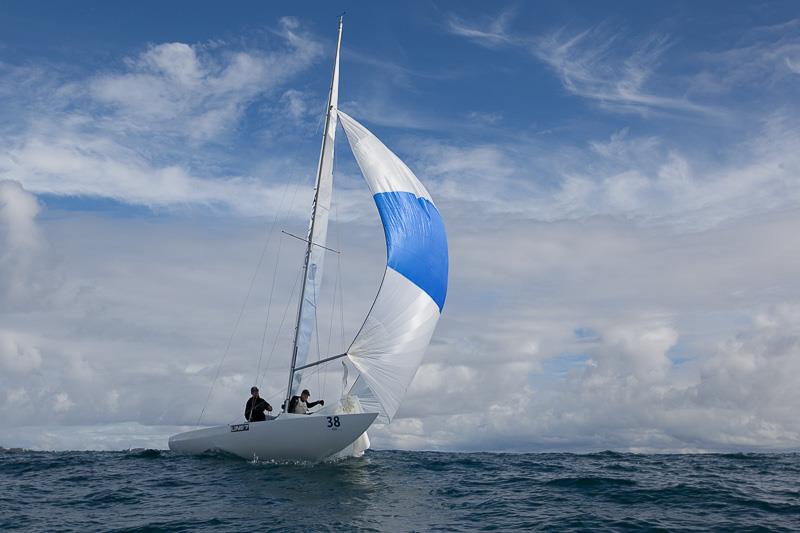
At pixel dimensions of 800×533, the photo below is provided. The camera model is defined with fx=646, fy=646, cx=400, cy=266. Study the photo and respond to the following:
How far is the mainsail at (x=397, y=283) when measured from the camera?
67.4 ft

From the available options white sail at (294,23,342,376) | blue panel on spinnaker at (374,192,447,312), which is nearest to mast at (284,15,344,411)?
white sail at (294,23,342,376)

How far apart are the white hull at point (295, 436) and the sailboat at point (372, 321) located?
0.03 meters

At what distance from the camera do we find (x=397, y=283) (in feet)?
69.7

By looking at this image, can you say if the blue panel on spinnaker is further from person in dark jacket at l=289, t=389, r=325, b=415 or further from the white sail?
person in dark jacket at l=289, t=389, r=325, b=415

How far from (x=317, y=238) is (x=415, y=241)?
13.4 feet

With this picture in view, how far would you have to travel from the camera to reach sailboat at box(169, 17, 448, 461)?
2041 centimetres

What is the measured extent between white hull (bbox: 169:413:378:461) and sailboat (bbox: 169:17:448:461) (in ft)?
0.10

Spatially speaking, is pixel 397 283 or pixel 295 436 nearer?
pixel 295 436

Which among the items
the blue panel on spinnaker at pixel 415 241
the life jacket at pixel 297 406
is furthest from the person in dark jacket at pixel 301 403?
the blue panel on spinnaker at pixel 415 241

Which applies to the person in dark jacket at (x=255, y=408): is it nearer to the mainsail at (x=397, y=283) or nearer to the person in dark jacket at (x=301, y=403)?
the person in dark jacket at (x=301, y=403)

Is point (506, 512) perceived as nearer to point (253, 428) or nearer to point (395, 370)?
point (395, 370)

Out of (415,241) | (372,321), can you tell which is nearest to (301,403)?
(372,321)

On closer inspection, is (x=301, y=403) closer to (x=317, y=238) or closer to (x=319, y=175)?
(x=317, y=238)

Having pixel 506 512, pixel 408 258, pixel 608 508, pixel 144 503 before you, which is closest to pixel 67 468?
pixel 144 503
